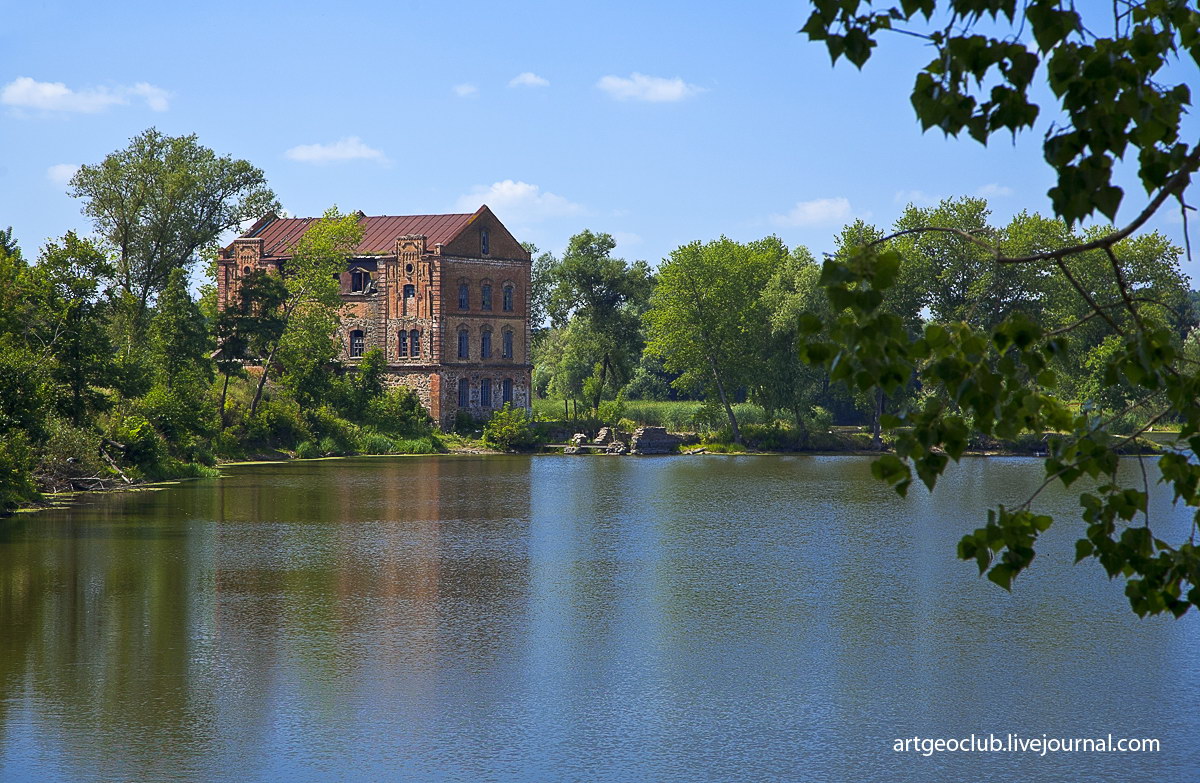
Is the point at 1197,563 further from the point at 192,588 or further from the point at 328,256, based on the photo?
the point at 328,256

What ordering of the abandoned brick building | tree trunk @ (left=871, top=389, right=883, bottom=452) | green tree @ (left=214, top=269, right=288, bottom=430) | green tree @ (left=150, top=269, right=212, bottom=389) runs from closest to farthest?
1. green tree @ (left=150, top=269, right=212, bottom=389)
2. green tree @ (left=214, top=269, right=288, bottom=430)
3. tree trunk @ (left=871, top=389, right=883, bottom=452)
4. the abandoned brick building

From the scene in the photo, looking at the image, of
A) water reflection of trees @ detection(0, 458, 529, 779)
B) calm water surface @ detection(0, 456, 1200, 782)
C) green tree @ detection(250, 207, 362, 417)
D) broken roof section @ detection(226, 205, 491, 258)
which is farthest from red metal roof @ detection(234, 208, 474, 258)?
calm water surface @ detection(0, 456, 1200, 782)

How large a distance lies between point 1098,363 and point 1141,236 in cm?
1282

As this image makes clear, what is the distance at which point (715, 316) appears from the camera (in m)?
67.6

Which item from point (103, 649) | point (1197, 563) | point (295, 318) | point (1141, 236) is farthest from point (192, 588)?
point (1141, 236)

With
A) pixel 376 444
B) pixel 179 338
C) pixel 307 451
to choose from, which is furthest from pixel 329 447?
pixel 179 338

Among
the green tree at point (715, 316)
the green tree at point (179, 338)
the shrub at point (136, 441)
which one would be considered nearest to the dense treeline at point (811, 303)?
the green tree at point (715, 316)

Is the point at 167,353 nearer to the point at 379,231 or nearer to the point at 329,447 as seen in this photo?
the point at 329,447

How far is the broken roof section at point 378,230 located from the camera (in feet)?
222

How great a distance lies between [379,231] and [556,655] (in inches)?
2313

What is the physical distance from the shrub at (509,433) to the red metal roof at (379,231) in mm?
10059

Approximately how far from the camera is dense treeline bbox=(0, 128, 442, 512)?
3194 cm

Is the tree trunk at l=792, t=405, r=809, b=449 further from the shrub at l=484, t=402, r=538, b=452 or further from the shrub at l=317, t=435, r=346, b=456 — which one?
the shrub at l=317, t=435, r=346, b=456

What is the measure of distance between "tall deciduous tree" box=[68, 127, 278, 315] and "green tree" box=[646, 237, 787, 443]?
73.0 feet
